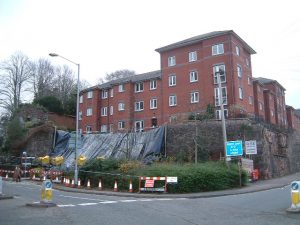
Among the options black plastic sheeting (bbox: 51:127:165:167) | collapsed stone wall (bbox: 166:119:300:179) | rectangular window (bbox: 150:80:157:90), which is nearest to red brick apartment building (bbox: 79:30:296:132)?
rectangular window (bbox: 150:80:157:90)

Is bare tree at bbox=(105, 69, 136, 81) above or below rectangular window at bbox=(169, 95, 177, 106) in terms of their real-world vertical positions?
above

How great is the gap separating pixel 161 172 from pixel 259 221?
14114 millimetres

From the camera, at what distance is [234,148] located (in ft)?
89.9

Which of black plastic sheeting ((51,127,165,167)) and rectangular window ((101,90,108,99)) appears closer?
black plastic sheeting ((51,127,165,167))

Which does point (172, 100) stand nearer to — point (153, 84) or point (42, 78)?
point (153, 84)

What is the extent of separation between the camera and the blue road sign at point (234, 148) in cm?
2709

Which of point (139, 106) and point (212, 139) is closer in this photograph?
point (212, 139)

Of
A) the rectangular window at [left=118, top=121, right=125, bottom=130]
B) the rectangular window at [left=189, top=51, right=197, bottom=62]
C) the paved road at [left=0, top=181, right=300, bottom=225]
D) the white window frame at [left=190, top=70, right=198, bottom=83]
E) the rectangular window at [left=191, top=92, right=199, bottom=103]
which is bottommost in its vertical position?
the paved road at [left=0, top=181, right=300, bottom=225]

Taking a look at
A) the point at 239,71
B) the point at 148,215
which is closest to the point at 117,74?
the point at 239,71

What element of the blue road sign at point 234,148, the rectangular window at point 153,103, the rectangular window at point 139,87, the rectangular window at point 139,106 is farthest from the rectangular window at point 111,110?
the blue road sign at point 234,148

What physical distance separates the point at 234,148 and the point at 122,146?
13.8 m

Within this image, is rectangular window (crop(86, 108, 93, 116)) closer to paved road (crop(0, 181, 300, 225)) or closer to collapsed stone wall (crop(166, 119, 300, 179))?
collapsed stone wall (crop(166, 119, 300, 179))

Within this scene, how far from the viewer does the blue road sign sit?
27.1m

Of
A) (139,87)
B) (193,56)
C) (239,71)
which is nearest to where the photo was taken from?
(239,71)
